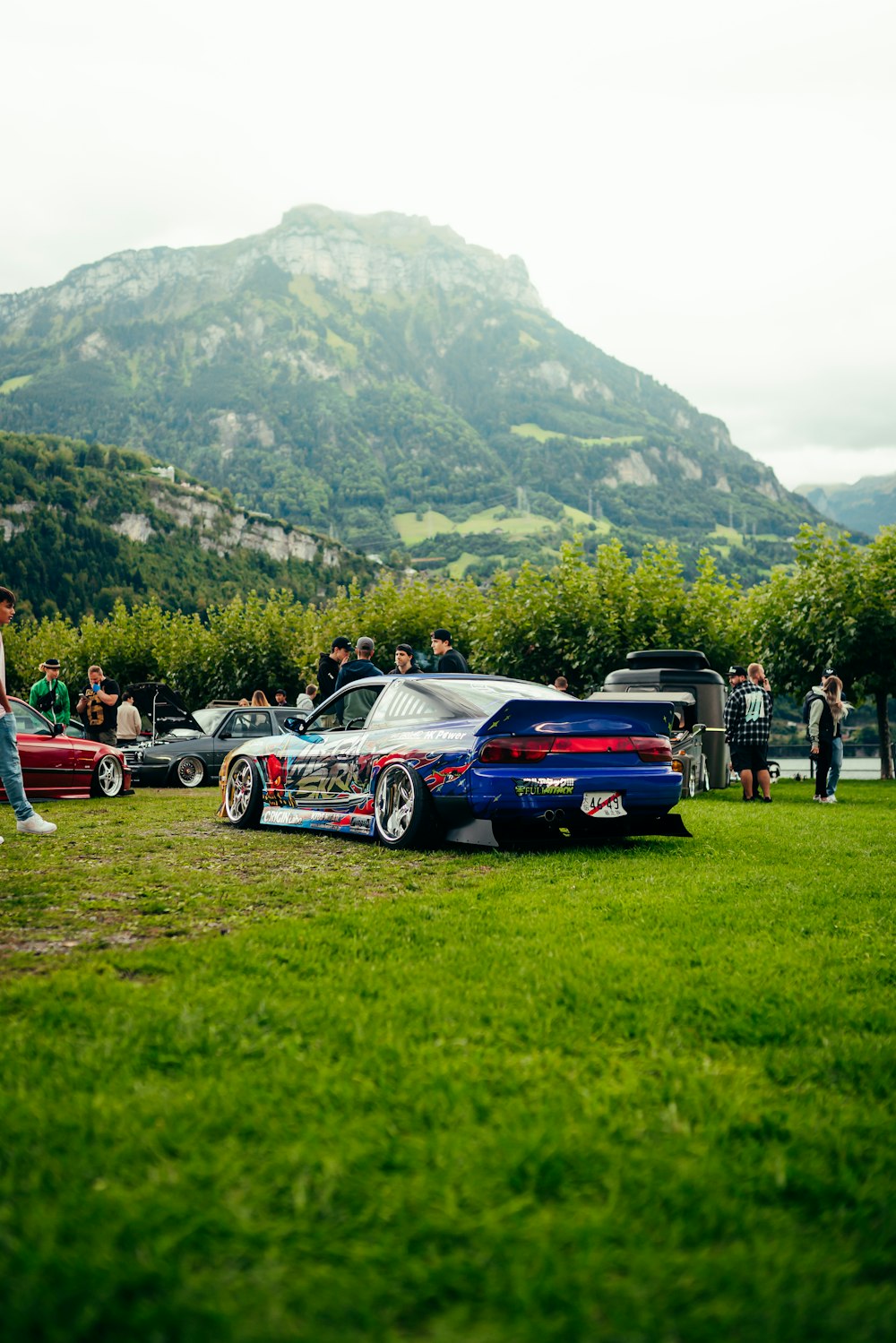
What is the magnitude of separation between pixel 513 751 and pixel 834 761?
963 cm

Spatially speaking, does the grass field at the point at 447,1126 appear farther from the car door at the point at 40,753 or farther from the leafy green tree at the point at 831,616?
the leafy green tree at the point at 831,616

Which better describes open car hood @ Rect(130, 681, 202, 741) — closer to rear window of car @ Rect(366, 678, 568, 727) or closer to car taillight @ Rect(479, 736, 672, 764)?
rear window of car @ Rect(366, 678, 568, 727)

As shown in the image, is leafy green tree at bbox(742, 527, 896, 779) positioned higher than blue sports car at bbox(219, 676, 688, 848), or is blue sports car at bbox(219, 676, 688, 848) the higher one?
leafy green tree at bbox(742, 527, 896, 779)

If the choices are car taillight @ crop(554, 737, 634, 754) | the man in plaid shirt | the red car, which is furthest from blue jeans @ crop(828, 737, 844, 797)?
the red car

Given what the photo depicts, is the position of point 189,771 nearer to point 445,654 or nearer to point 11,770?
point 445,654

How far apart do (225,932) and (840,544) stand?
2609 centimetres

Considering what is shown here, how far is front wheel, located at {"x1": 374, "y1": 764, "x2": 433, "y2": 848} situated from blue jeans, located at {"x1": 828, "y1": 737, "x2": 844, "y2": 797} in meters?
9.13

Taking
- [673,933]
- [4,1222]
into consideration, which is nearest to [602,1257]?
[4,1222]

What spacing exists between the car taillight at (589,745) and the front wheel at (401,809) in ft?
3.64

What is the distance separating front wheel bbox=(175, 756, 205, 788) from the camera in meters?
20.8

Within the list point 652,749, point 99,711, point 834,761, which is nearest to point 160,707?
point 99,711

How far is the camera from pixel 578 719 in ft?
27.8

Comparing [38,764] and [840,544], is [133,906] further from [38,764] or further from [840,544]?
[840,544]

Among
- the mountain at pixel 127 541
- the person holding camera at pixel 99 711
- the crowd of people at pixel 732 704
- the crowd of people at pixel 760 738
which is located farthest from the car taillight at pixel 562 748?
the mountain at pixel 127 541
